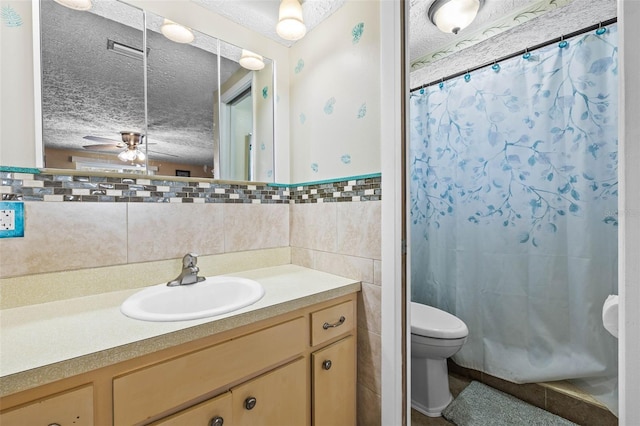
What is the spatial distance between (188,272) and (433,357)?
1.37 metres

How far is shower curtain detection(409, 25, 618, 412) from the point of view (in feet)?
4.54

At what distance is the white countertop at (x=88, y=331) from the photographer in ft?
1.96

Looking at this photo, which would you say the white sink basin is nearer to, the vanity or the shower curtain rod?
the vanity

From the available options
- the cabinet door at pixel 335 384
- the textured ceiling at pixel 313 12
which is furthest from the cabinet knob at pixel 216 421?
the textured ceiling at pixel 313 12

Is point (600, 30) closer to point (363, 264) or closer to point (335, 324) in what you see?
point (363, 264)

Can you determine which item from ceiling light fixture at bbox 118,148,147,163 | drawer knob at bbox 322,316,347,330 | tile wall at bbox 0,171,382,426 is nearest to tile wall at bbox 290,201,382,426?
tile wall at bbox 0,171,382,426

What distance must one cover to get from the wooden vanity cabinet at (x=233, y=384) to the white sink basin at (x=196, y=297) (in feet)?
0.47

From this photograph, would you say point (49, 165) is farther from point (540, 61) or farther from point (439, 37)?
point (540, 61)

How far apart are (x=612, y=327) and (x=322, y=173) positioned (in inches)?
45.3

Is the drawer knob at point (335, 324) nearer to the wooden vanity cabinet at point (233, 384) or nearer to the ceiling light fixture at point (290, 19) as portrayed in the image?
the wooden vanity cabinet at point (233, 384)

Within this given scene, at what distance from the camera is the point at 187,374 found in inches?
30.5

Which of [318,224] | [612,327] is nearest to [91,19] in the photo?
[318,224]

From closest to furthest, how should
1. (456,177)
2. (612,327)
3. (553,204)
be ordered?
(612,327) → (553,204) → (456,177)

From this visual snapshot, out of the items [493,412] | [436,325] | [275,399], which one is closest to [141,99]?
[275,399]
